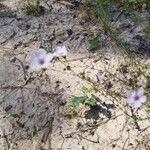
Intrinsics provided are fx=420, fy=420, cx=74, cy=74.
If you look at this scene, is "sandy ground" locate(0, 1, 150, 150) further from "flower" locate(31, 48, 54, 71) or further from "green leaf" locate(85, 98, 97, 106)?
"flower" locate(31, 48, 54, 71)

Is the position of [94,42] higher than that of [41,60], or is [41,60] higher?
[41,60]

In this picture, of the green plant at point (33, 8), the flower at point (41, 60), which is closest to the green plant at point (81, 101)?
the flower at point (41, 60)

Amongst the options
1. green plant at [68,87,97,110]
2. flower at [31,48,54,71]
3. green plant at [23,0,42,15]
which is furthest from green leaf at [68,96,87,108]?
green plant at [23,0,42,15]

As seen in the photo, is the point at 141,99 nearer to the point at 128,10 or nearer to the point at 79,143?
the point at 79,143

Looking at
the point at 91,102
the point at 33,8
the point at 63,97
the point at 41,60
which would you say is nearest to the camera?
the point at 41,60

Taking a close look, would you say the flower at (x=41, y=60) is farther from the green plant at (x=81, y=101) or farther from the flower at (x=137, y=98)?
the flower at (x=137, y=98)

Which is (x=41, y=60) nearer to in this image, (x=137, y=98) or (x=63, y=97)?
(x=63, y=97)

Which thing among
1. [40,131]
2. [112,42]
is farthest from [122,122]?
[112,42]

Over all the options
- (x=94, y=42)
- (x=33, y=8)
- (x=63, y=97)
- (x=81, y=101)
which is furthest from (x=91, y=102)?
(x=33, y=8)
